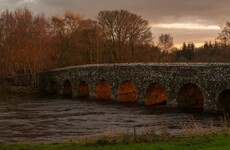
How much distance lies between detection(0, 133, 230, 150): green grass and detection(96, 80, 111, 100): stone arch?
32801 mm

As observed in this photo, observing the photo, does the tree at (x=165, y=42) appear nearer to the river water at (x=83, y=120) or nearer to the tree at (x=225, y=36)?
the tree at (x=225, y=36)

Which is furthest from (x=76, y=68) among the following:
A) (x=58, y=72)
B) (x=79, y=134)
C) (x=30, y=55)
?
(x=79, y=134)

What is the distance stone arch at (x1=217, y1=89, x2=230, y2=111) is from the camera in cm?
3566

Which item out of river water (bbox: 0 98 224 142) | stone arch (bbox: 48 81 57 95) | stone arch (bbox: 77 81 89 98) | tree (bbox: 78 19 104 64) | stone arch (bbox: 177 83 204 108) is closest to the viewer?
river water (bbox: 0 98 224 142)

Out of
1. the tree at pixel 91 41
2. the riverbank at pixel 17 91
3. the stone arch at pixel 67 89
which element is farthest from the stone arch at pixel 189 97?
the tree at pixel 91 41

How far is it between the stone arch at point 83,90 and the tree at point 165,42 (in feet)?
96.6

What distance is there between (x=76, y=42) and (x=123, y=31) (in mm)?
8234

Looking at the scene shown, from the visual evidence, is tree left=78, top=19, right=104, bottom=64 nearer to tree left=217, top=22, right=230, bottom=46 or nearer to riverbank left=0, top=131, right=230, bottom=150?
tree left=217, top=22, right=230, bottom=46

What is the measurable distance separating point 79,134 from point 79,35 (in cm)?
4514

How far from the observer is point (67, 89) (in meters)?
60.2

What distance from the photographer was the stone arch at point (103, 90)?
52344 mm

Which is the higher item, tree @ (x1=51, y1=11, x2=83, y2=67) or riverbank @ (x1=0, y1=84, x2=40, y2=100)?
tree @ (x1=51, y1=11, x2=83, y2=67)

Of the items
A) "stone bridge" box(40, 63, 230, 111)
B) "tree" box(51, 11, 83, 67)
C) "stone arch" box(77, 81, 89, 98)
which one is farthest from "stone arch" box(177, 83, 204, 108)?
"tree" box(51, 11, 83, 67)

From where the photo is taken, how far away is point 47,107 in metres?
43.0
